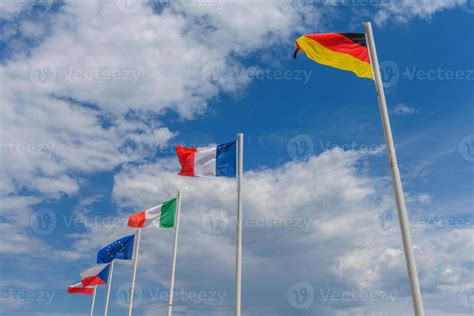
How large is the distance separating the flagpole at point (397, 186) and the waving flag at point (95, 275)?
39.0 m

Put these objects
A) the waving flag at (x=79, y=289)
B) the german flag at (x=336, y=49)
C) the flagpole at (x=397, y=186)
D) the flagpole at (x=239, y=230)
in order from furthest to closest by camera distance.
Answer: the waving flag at (x=79, y=289) → the flagpole at (x=239, y=230) → the german flag at (x=336, y=49) → the flagpole at (x=397, y=186)

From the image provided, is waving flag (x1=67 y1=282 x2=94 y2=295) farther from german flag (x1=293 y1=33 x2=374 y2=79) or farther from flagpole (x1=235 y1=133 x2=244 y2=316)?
german flag (x1=293 y1=33 x2=374 y2=79)

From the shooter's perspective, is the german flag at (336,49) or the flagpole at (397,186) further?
the german flag at (336,49)

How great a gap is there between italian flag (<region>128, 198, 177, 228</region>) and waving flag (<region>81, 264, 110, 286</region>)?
17.4 meters

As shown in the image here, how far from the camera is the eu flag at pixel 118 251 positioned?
127 ft

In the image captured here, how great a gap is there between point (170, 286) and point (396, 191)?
58.9 feet

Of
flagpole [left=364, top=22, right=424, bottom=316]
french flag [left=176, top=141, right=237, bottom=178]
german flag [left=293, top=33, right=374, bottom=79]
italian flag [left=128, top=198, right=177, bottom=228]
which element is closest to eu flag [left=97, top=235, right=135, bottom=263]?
italian flag [left=128, top=198, right=177, bottom=228]

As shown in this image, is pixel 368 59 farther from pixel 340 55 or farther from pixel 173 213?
pixel 173 213

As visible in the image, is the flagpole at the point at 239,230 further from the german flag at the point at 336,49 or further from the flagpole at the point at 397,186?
the flagpole at the point at 397,186

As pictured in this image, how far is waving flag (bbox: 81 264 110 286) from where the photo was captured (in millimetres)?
44475

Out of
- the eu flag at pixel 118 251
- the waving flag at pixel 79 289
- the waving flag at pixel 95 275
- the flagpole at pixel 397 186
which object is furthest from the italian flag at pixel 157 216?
the waving flag at pixel 79 289

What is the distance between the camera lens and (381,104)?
45.2ft

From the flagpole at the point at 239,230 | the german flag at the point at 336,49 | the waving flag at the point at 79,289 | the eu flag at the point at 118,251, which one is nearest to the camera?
the german flag at the point at 336,49

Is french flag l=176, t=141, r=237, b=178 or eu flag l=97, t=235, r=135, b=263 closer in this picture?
french flag l=176, t=141, r=237, b=178
